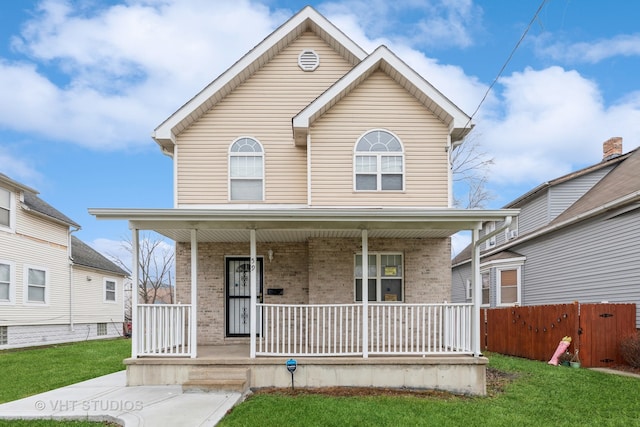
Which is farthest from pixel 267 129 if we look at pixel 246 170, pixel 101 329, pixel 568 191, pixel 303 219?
pixel 101 329

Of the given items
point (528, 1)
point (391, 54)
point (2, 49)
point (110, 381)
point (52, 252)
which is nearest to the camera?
point (528, 1)

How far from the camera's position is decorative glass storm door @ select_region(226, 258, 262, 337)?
436 inches

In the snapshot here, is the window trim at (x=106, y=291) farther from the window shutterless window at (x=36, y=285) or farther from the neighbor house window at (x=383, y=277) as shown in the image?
the neighbor house window at (x=383, y=277)

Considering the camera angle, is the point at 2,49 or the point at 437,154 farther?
the point at 2,49

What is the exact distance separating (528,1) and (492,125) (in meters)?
18.0

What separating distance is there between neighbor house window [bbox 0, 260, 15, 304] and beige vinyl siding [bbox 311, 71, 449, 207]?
1230 cm

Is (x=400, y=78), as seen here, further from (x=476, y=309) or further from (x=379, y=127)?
(x=476, y=309)

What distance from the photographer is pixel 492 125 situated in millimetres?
23625

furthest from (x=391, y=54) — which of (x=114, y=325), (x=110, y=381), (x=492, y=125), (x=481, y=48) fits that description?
(x=114, y=325)

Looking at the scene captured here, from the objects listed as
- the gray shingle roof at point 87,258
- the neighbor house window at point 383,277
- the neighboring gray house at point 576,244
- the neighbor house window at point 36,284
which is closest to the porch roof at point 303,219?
the neighbor house window at point 383,277

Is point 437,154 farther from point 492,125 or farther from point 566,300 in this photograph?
point 492,125

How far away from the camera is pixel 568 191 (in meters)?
16.8

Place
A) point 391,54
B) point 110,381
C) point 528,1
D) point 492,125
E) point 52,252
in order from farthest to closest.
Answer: point 492,125 < point 52,252 < point 391,54 < point 110,381 < point 528,1

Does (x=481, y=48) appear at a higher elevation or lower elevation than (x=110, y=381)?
higher
